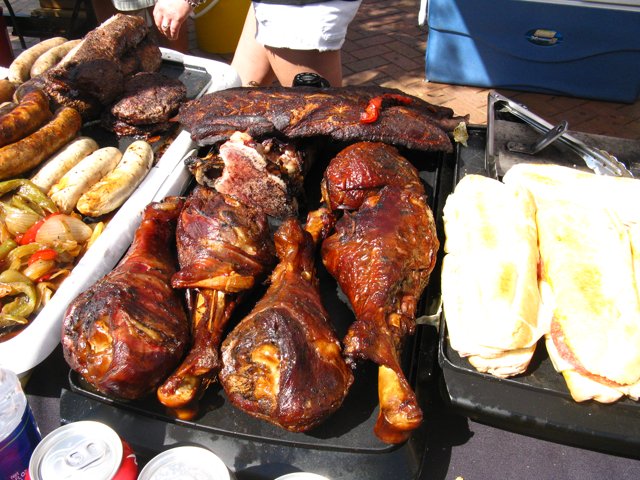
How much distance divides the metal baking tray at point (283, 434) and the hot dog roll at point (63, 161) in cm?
136

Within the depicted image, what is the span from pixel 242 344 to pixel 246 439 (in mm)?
375

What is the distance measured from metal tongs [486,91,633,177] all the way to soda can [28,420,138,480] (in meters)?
2.29

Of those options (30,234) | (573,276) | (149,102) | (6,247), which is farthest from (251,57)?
(573,276)

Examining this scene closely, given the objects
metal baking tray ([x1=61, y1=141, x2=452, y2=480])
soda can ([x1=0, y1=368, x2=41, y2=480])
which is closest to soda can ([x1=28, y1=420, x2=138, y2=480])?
soda can ([x1=0, y1=368, x2=41, y2=480])

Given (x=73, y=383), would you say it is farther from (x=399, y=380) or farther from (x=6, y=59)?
(x=6, y=59)

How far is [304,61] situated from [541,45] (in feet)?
11.4

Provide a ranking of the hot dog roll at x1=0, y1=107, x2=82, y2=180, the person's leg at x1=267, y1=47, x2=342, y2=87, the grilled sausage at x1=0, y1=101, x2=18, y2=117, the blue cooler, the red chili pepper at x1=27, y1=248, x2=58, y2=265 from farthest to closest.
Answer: the blue cooler → the person's leg at x1=267, y1=47, x2=342, y2=87 → the grilled sausage at x1=0, y1=101, x2=18, y2=117 → the hot dog roll at x1=0, y1=107, x2=82, y2=180 → the red chili pepper at x1=27, y1=248, x2=58, y2=265

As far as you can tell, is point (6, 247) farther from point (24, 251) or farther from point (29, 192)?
point (29, 192)

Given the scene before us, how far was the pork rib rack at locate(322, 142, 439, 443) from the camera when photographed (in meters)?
1.83

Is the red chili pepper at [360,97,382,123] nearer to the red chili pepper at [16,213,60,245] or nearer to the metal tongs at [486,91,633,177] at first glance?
the metal tongs at [486,91,633,177]

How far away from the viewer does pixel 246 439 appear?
192 cm

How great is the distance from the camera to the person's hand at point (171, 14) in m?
3.61

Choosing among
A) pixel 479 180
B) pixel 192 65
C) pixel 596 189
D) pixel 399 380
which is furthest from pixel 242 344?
pixel 192 65

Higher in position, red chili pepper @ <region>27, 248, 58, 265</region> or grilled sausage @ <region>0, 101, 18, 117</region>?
grilled sausage @ <region>0, 101, 18, 117</region>
